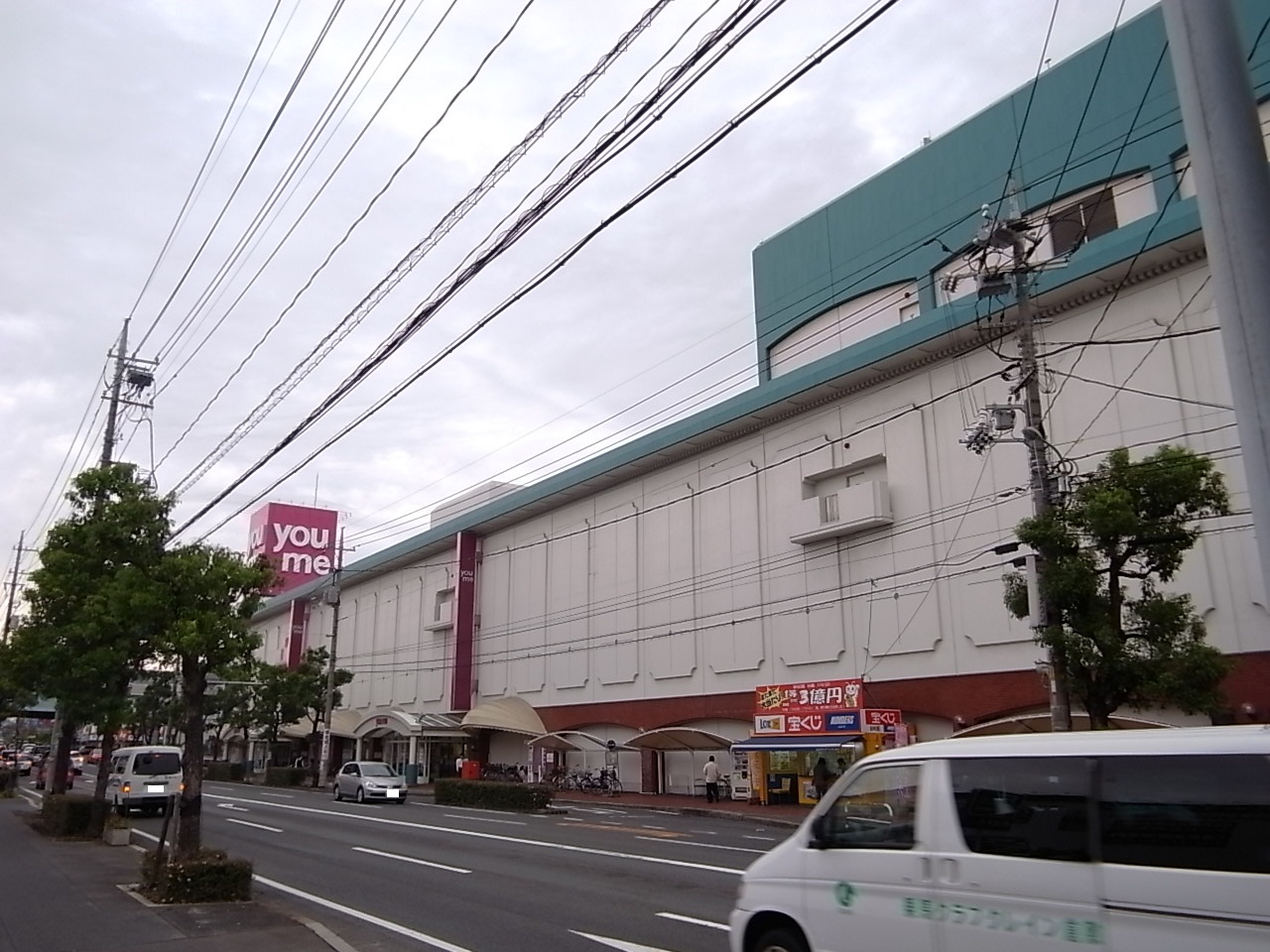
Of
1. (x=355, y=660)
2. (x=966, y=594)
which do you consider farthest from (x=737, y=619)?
(x=355, y=660)

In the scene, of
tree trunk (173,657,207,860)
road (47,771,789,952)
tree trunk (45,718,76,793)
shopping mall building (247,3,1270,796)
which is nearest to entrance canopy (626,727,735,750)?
shopping mall building (247,3,1270,796)

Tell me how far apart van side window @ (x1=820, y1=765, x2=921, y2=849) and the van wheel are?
65 centimetres

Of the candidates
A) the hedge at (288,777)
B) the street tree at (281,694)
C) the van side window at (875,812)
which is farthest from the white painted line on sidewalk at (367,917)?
the hedge at (288,777)

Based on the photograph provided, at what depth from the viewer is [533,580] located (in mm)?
47406

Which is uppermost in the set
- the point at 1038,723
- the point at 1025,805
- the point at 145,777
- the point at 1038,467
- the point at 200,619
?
the point at 1038,467

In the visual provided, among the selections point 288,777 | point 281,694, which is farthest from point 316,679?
point 288,777

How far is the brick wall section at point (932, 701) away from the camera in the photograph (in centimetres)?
2181

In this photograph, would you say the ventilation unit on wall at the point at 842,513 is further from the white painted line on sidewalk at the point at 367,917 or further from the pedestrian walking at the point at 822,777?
the white painted line on sidewalk at the point at 367,917

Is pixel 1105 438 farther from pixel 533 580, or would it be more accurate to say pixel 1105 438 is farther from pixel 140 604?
pixel 533 580

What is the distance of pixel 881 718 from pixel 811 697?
247 cm

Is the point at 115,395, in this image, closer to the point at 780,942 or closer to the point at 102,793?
the point at 102,793

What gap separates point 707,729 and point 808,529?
904cm

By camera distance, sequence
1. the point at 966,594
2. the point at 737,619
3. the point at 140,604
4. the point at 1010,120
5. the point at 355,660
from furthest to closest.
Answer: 1. the point at 355,660
2. the point at 737,619
3. the point at 1010,120
4. the point at 966,594
5. the point at 140,604

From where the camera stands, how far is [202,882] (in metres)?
11.8
